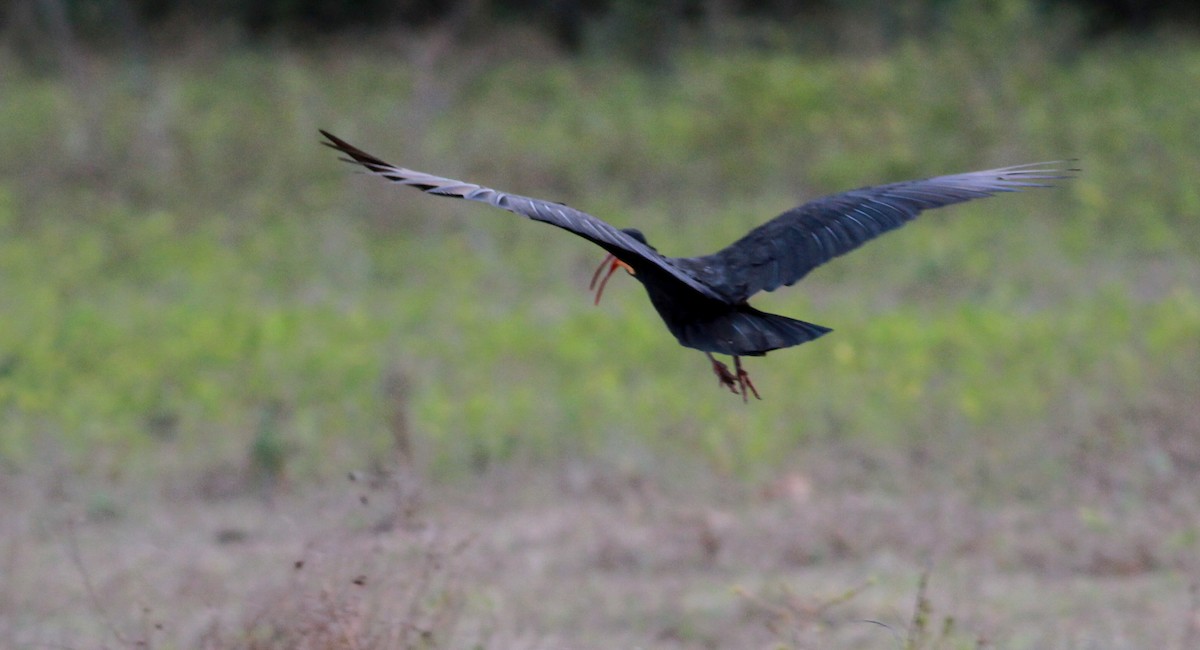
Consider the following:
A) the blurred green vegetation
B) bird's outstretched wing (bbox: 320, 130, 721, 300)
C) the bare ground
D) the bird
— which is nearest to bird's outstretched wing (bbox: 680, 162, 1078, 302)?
the bird

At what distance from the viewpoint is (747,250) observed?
4328mm

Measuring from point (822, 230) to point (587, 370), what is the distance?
420 centimetres

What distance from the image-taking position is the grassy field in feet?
17.1

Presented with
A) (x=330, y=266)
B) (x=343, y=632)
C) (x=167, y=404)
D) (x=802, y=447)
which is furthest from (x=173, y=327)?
(x=343, y=632)

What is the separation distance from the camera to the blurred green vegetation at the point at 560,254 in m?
7.47

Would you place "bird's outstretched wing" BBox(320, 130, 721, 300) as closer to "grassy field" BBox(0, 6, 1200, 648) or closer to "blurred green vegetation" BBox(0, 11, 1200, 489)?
"grassy field" BBox(0, 6, 1200, 648)

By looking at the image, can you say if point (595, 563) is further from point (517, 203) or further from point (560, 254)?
point (560, 254)

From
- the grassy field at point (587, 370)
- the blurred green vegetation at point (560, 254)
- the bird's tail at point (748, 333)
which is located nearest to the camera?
the bird's tail at point (748, 333)

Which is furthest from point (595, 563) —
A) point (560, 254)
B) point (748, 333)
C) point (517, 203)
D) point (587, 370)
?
point (560, 254)

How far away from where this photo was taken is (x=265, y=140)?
45.5 feet

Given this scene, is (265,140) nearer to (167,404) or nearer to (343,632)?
(167,404)

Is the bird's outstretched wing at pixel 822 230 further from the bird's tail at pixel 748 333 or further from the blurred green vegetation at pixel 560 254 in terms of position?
the blurred green vegetation at pixel 560 254

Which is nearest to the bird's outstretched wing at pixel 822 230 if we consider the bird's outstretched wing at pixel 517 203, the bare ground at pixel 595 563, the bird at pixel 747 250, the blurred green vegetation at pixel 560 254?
the bird at pixel 747 250

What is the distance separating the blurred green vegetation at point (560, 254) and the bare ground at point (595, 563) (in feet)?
1.25
